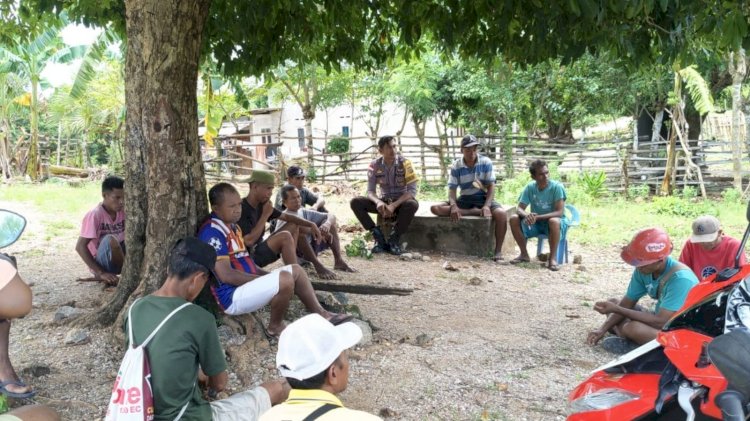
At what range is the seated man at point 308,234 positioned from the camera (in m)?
6.29

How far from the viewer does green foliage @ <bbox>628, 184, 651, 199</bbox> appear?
524 inches

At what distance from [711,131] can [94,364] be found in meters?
23.9

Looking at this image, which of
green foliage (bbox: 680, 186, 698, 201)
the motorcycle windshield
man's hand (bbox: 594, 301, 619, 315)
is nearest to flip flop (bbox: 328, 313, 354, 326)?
man's hand (bbox: 594, 301, 619, 315)

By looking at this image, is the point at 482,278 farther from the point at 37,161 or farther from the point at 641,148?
the point at 37,161

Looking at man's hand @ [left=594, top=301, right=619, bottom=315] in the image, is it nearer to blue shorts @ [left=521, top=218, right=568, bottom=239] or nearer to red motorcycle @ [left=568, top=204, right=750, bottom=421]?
red motorcycle @ [left=568, top=204, right=750, bottom=421]

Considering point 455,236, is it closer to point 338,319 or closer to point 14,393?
point 338,319

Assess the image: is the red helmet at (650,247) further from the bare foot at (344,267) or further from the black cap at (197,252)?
the bare foot at (344,267)

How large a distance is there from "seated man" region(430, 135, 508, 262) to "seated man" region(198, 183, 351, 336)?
160 inches

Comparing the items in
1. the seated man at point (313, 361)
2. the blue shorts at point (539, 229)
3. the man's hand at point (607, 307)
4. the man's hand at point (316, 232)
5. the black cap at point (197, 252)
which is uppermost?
the black cap at point (197, 252)

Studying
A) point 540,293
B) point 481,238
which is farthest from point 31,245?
point 540,293

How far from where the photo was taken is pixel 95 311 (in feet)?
14.4

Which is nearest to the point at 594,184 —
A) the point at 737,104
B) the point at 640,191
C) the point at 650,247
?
the point at 640,191

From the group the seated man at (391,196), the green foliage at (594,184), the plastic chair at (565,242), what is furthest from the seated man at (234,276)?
the green foliage at (594,184)

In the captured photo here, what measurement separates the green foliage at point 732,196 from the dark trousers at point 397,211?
25.4 feet
